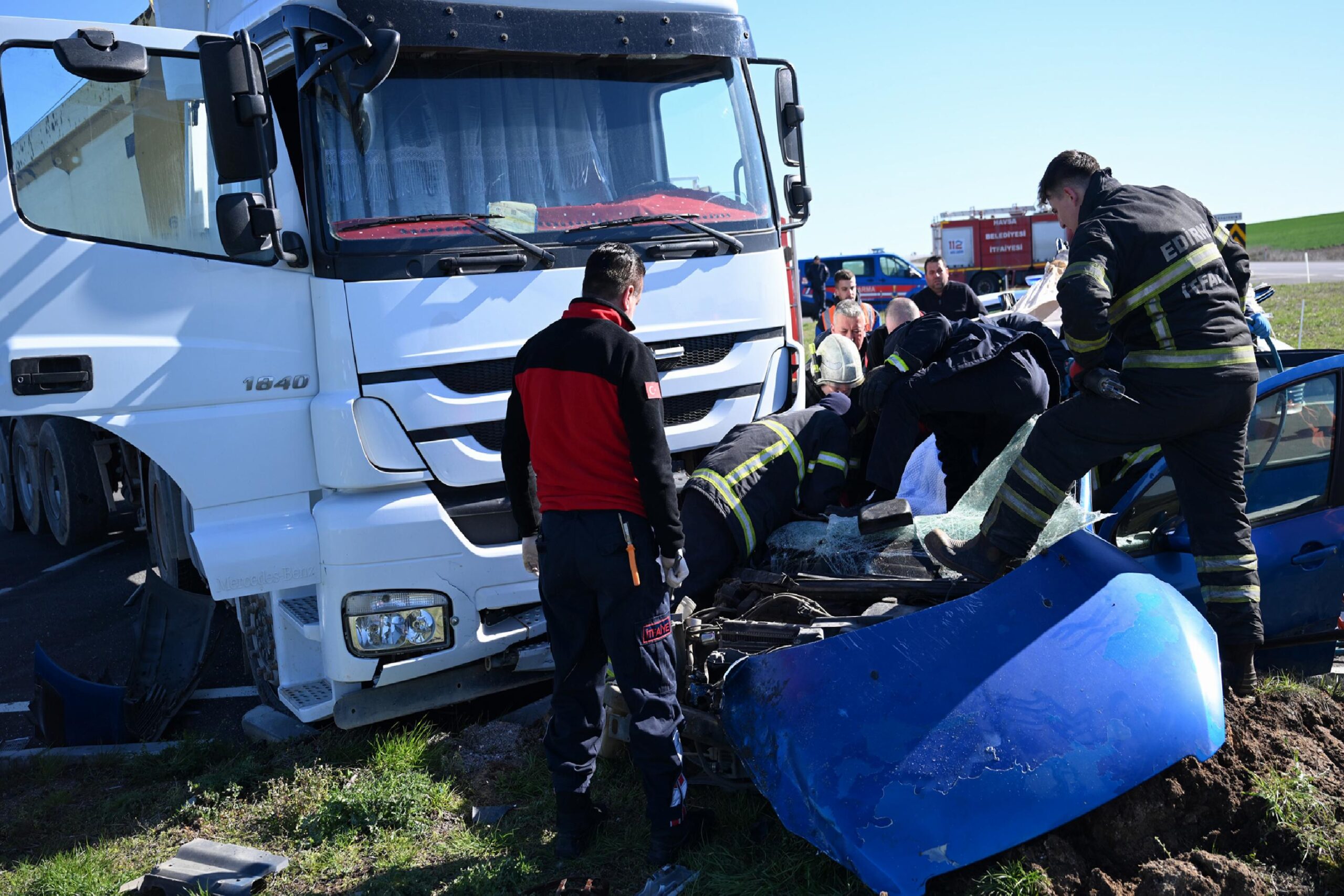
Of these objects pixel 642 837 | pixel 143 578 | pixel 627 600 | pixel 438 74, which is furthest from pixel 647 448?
pixel 143 578

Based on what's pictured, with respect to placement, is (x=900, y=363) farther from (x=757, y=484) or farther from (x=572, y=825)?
(x=572, y=825)

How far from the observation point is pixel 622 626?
332 centimetres

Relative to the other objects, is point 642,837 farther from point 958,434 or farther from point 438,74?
point 438,74

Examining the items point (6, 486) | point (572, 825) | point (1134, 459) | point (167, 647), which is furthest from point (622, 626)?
point (6, 486)

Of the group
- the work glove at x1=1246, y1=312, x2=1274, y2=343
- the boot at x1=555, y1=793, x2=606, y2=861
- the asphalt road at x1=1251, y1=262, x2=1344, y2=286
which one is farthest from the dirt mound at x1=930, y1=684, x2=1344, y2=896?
the asphalt road at x1=1251, y1=262, x2=1344, y2=286

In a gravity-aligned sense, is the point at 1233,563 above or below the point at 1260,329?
below

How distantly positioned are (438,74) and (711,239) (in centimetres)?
129

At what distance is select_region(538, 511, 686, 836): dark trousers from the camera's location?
10.9 feet

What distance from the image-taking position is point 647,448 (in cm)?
327

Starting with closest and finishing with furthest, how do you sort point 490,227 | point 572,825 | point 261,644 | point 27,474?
1. point 572,825
2. point 490,227
3. point 261,644
4. point 27,474

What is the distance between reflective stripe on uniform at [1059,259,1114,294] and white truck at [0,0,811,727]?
1.57 m

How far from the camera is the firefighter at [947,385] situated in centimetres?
456

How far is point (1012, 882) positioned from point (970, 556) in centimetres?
121

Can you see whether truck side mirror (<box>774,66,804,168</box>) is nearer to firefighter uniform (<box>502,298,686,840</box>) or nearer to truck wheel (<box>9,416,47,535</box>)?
firefighter uniform (<box>502,298,686,840</box>)
